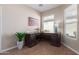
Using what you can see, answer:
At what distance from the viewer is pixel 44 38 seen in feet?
5.68

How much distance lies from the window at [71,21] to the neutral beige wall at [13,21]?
53 centimetres

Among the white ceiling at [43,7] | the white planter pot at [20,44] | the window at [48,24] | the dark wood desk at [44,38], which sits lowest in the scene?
the white planter pot at [20,44]

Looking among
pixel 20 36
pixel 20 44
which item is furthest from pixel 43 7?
pixel 20 44

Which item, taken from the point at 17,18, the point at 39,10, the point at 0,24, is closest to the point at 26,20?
the point at 17,18

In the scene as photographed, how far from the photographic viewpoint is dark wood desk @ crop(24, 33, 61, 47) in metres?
1.71

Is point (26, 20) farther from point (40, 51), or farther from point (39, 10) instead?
point (40, 51)

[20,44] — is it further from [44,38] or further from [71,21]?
[71,21]

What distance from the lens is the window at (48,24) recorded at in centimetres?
173

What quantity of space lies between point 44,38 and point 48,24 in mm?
268

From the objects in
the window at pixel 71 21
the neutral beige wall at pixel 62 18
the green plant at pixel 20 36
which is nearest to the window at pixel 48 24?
the neutral beige wall at pixel 62 18

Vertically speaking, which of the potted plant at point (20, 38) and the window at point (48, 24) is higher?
the window at point (48, 24)

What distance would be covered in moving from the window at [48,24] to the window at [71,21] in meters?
0.25

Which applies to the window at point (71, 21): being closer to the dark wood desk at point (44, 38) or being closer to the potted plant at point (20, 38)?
the dark wood desk at point (44, 38)

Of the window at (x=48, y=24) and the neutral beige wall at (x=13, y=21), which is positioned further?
the window at (x=48, y=24)
